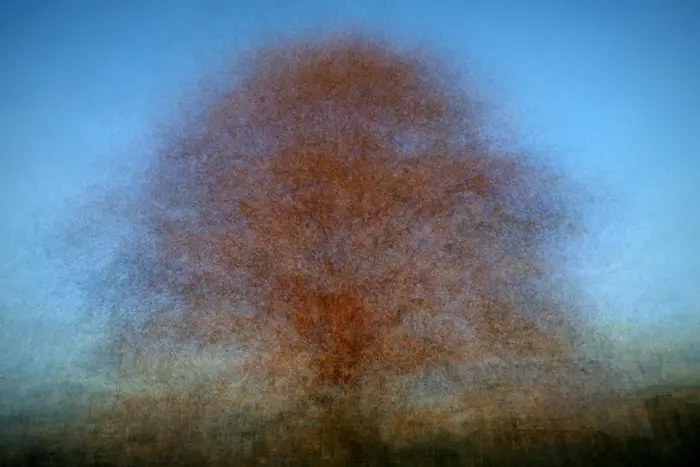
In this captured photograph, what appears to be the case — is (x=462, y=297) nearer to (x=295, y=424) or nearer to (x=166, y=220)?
(x=295, y=424)

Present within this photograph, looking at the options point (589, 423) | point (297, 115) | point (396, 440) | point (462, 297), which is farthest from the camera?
point (297, 115)

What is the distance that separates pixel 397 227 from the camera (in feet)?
19.1

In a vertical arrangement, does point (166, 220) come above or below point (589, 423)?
above

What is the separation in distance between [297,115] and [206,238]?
5.86ft

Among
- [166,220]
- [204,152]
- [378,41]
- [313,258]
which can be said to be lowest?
[313,258]

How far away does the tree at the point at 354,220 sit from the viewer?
554cm

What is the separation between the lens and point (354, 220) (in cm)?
582

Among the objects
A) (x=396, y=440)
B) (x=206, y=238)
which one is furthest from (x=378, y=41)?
(x=396, y=440)

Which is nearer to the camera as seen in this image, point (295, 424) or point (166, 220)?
point (295, 424)

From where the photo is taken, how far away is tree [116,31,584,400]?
554 centimetres

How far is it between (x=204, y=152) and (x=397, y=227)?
7.90ft

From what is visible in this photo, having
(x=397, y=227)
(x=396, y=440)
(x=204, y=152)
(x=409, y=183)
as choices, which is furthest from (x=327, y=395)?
(x=204, y=152)

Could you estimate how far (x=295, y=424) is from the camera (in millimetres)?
5230

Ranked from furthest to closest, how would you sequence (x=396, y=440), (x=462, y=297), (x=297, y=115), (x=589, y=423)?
(x=297, y=115) < (x=462, y=297) < (x=396, y=440) < (x=589, y=423)
